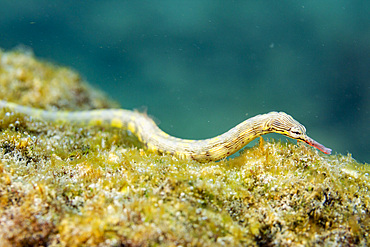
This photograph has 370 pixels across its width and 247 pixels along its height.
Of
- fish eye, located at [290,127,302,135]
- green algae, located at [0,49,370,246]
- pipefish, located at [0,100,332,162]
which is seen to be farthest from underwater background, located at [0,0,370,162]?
green algae, located at [0,49,370,246]

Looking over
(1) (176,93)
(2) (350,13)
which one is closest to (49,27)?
(1) (176,93)

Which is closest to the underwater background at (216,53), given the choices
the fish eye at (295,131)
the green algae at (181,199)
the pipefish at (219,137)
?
the pipefish at (219,137)

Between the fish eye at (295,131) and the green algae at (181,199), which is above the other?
the fish eye at (295,131)

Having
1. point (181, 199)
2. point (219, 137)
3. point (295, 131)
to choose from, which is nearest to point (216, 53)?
point (219, 137)

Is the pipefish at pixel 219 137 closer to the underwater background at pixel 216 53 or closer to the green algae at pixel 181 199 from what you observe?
the green algae at pixel 181 199

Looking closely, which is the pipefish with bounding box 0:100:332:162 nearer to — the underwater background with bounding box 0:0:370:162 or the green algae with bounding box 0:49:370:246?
the green algae with bounding box 0:49:370:246

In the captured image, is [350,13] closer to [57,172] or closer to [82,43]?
[82,43]

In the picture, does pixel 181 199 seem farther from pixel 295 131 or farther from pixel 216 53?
pixel 216 53
